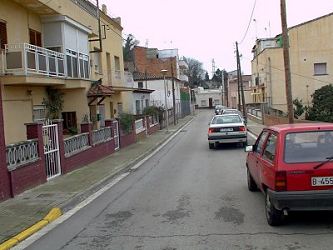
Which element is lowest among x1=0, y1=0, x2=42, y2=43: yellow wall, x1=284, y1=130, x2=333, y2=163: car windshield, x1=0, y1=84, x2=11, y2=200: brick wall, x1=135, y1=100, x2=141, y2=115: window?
x1=0, y1=84, x2=11, y2=200: brick wall

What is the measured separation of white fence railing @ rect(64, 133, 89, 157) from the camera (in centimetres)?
1668

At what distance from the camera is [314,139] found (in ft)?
26.7

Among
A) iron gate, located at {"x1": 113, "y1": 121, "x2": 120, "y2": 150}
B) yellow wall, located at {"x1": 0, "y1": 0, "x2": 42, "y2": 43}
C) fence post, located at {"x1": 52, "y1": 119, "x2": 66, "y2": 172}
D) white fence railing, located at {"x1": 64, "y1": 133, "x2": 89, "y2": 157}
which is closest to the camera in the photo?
fence post, located at {"x1": 52, "y1": 119, "x2": 66, "y2": 172}

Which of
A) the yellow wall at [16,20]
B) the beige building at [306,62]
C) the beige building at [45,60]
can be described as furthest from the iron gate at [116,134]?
the beige building at [306,62]

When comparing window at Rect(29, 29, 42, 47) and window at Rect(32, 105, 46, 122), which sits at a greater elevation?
window at Rect(29, 29, 42, 47)

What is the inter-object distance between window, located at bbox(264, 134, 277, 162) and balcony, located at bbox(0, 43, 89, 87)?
1107 cm

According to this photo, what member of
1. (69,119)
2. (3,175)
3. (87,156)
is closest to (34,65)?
(87,156)

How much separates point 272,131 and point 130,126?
19.0 metres

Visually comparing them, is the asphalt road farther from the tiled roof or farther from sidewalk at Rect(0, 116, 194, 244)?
the tiled roof

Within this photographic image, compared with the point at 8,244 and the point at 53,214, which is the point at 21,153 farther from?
the point at 8,244

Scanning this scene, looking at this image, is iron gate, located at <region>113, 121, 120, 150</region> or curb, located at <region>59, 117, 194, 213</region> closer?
curb, located at <region>59, 117, 194, 213</region>

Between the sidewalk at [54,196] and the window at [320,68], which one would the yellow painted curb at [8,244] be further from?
the window at [320,68]

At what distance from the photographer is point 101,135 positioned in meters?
21.4

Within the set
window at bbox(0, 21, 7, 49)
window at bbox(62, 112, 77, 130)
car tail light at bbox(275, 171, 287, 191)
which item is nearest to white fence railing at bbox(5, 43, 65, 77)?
window at bbox(0, 21, 7, 49)
